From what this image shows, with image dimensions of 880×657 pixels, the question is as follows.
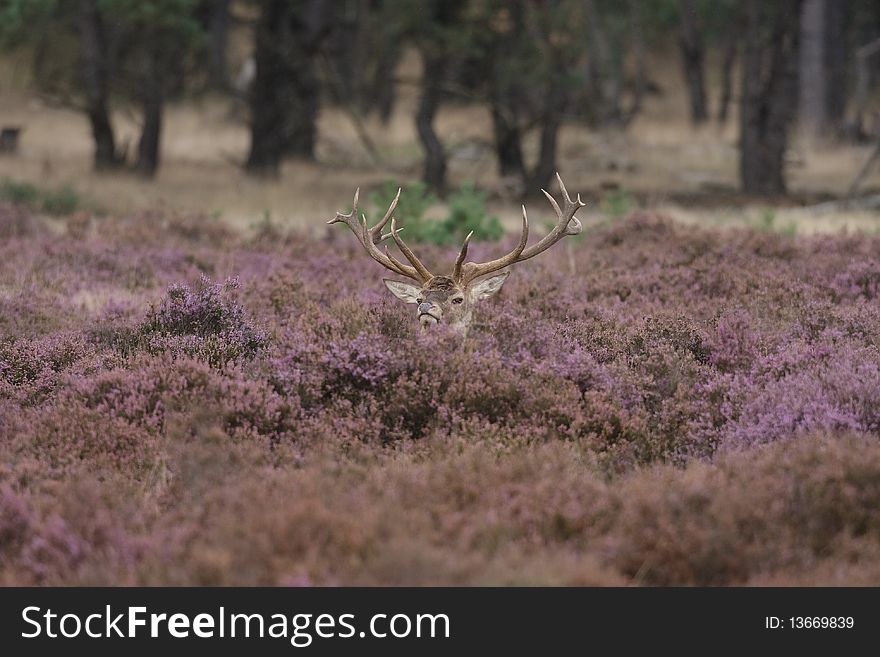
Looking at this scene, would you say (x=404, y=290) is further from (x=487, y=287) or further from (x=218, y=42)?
(x=218, y=42)

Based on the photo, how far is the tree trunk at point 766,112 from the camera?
768 inches

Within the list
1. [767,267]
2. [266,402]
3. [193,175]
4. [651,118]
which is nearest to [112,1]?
Answer: [193,175]

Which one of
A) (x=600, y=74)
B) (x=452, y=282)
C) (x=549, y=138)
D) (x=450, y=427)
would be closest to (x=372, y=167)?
(x=549, y=138)

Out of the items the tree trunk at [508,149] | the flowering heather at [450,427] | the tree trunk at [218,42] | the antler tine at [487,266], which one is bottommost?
the flowering heather at [450,427]

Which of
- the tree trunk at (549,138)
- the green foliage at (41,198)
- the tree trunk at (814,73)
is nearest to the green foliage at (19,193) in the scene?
the green foliage at (41,198)

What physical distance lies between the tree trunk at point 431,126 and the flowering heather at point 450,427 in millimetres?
9410

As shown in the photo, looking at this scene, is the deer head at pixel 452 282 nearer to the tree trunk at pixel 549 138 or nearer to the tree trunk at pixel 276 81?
the tree trunk at pixel 549 138

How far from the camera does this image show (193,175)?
2238 centimetres

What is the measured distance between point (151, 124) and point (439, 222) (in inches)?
425

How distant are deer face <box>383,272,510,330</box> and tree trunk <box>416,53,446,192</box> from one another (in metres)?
11.7

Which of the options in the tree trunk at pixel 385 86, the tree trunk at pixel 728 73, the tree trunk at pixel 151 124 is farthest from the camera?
the tree trunk at pixel 728 73

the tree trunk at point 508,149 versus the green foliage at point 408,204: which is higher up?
the tree trunk at point 508,149

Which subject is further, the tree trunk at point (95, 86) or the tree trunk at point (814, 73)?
the tree trunk at point (814, 73)

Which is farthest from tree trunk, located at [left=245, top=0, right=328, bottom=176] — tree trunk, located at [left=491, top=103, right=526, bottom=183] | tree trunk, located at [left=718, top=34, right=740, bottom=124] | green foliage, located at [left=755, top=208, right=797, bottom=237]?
tree trunk, located at [left=718, top=34, right=740, bottom=124]
